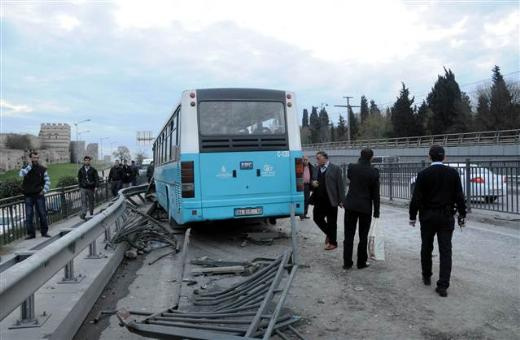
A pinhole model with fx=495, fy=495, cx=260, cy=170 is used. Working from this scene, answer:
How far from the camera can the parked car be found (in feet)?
37.3

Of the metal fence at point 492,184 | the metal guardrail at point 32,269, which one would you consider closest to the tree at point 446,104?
the metal fence at point 492,184

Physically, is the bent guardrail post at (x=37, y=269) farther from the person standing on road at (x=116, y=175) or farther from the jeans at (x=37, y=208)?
the person standing on road at (x=116, y=175)

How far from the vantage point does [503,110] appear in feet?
192

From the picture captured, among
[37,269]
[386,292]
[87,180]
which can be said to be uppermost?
[87,180]

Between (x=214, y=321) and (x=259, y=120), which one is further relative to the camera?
(x=259, y=120)

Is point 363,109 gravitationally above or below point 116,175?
above

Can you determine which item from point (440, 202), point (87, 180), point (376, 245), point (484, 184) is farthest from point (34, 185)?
point (484, 184)

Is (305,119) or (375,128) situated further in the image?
(305,119)

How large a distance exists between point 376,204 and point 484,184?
5.92 meters

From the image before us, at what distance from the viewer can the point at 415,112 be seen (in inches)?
3054

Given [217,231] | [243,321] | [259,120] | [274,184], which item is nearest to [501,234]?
[274,184]

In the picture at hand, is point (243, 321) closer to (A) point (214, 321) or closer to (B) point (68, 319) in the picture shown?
(A) point (214, 321)

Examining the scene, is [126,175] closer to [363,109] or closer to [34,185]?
[34,185]

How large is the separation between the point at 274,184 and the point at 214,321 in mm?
5547
